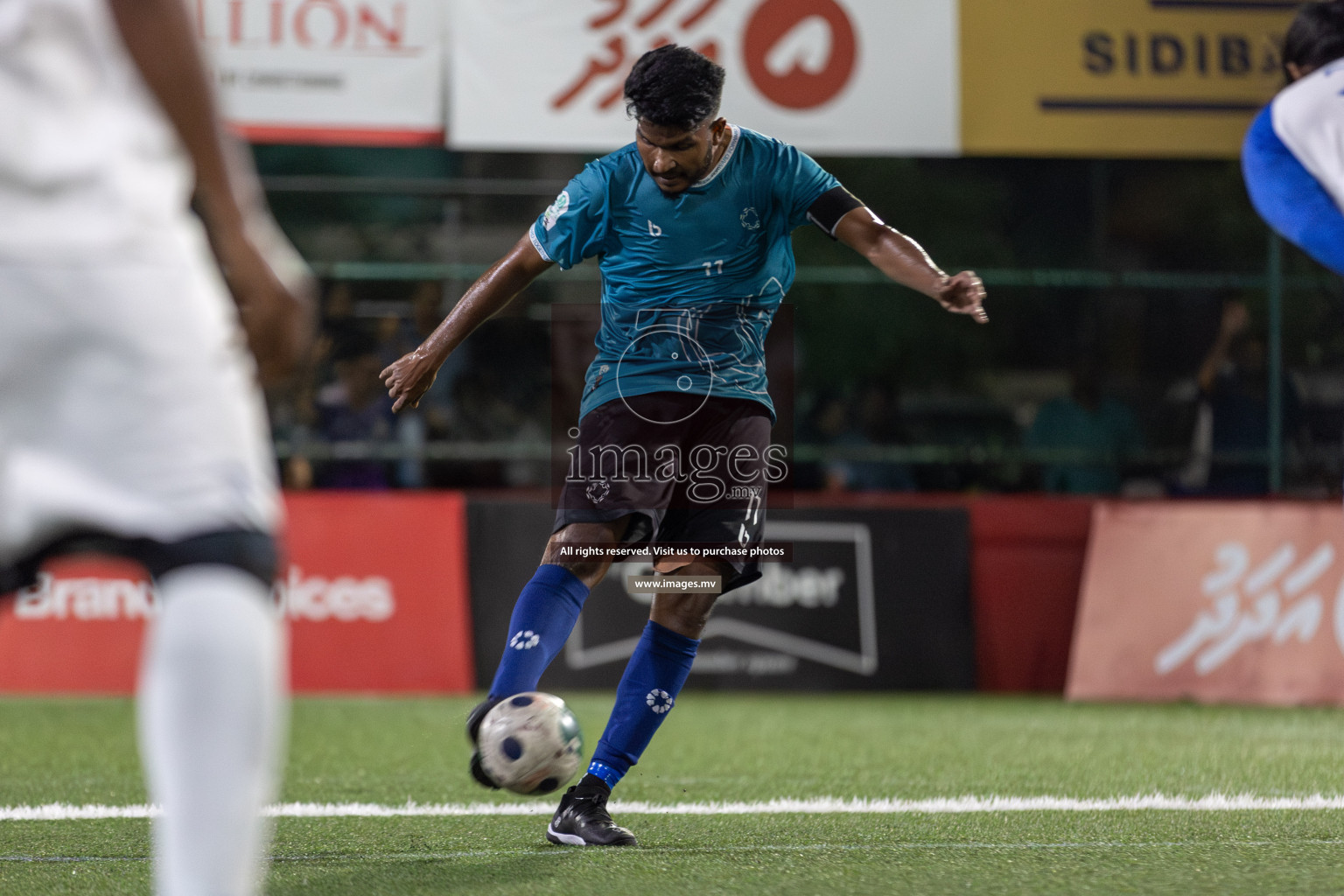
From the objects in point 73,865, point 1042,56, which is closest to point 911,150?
point 1042,56

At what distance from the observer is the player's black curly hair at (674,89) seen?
412cm

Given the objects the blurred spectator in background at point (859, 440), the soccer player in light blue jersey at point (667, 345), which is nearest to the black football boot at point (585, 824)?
the soccer player in light blue jersey at point (667, 345)

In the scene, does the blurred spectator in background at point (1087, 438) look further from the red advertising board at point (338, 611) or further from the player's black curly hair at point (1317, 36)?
the player's black curly hair at point (1317, 36)

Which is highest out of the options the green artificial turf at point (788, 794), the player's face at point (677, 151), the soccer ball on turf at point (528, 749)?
the player's face at point (677, 151)

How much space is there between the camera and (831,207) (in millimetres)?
4430

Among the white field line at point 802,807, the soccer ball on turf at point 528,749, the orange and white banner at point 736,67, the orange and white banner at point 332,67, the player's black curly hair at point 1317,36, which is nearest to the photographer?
the player's black curly hair at point 1317,36

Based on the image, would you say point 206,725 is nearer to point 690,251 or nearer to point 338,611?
point 690,251

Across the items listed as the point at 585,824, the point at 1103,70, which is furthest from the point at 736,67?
the point at 585,824

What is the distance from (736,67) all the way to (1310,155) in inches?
293

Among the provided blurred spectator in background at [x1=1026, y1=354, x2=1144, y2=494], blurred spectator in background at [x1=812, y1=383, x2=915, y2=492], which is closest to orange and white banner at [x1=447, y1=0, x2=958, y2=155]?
blurred spectator in background at [x1=812, y1=383, x2=915, y2=492]

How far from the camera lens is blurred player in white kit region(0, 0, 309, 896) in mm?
1920

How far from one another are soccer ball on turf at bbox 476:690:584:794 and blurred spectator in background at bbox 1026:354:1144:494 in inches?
308

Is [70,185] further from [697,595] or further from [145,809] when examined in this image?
[145,809]

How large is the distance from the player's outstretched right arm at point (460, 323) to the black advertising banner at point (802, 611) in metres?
4.83
